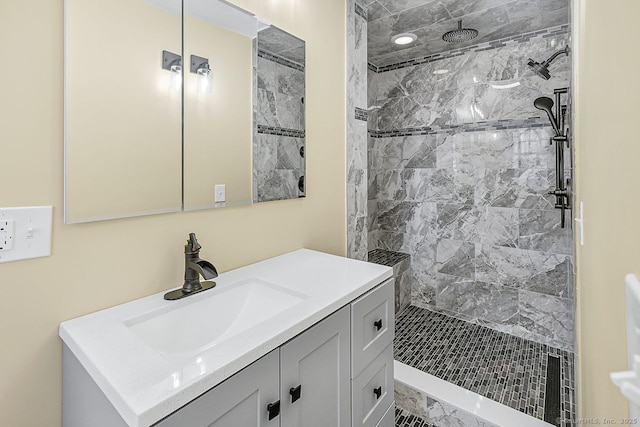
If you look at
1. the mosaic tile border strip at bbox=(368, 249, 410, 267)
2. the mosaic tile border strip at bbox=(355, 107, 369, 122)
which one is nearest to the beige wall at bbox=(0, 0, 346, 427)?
the mosaic tile border strip at bbox=(355, 107, 369, 122)

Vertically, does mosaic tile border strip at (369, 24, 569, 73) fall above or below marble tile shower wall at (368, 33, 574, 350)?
above

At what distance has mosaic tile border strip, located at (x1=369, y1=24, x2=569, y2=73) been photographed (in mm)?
2396

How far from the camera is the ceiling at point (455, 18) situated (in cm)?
210

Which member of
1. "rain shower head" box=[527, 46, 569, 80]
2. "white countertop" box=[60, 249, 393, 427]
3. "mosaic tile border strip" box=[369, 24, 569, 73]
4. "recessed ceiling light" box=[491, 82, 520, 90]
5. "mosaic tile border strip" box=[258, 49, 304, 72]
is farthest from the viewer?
"recessed ceiling light" box=[491, 82, 520, 90]

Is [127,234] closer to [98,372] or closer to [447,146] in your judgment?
[98,372]

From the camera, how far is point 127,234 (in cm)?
108

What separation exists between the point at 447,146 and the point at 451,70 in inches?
25.2

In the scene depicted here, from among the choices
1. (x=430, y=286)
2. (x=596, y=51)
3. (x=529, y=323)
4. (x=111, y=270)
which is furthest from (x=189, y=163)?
(x=529, y=323)

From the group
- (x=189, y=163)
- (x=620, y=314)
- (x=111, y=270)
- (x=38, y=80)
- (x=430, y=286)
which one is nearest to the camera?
(x=620, y=314)

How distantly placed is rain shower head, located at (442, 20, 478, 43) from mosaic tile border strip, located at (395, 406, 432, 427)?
257 cm

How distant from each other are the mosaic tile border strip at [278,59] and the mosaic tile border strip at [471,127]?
1.66 metres

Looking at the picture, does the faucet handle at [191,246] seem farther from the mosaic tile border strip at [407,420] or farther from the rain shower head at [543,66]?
the rain shower head at [543,66]

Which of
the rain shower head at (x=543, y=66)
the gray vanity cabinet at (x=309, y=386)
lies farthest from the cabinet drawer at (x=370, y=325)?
the rain shower head at (x=543, y=66)

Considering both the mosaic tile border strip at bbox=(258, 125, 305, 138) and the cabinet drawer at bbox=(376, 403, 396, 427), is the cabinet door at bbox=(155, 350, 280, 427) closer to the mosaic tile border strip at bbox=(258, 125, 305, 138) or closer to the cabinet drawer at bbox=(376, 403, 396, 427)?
the cabinet drawer at bbox=(376, 403, 396, 427)
